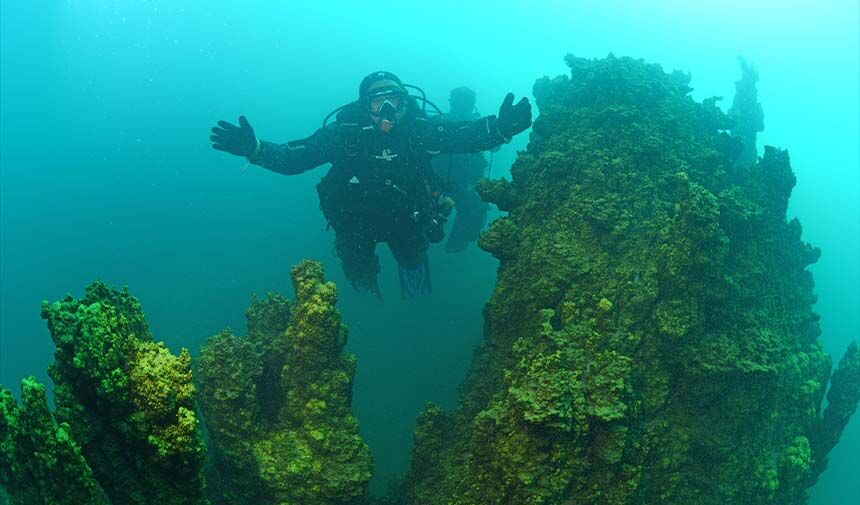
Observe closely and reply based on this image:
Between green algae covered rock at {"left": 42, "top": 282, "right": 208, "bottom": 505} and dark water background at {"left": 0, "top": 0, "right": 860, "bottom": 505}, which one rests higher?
dark water background at {"left": 0, "top": 0, "right": 860, "bottom": 505}

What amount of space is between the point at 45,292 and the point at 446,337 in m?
20.2

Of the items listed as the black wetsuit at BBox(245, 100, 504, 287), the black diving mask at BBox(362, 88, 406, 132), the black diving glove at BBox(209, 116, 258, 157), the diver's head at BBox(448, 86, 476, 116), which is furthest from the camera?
the diver's head at BBox(448, 86, 476, 116)

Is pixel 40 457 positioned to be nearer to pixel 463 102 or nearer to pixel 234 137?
pixel 234 137

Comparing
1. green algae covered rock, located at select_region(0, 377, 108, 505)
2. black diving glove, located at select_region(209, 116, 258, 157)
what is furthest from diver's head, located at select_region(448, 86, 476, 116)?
green algae covered rock, located at select_region(0, 377, 108, 505)

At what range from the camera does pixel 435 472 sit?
15.4 ft

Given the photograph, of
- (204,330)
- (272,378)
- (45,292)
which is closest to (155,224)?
(45,292)

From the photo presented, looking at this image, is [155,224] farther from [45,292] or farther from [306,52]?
[306,52]

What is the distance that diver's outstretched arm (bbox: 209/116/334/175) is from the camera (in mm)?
7258

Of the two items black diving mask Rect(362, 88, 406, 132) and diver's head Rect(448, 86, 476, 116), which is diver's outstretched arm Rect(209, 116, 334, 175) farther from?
diver's head Rect(448, 86, 476, 116)

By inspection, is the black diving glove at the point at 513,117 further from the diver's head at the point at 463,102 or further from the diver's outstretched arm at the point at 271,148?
the diver's head at the point at 463,102

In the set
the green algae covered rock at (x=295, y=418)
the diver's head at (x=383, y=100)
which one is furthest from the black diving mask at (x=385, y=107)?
the green algae covered rock at (x=295, y=418)

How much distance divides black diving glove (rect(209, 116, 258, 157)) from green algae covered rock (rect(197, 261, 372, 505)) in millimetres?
3771

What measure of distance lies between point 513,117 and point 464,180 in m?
5.96

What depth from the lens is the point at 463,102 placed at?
14688 millimetres
